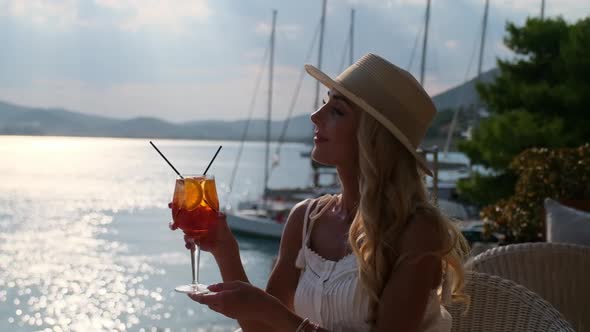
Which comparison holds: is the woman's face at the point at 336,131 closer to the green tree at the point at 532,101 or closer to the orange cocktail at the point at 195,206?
the orange cocktail at the point at 195,206

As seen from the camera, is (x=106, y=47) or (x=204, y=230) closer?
(x=204, y=230)

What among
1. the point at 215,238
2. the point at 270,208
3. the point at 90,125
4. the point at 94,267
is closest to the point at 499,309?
the point at 215,238

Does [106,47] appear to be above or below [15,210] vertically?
above

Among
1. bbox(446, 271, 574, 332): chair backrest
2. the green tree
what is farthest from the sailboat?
bbox(446, 271, 574, 332): chair backrest

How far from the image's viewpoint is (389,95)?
1657 millimetres

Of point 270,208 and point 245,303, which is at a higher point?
point 245,303

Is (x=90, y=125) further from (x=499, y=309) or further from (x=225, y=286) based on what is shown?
(x=225, y=286)

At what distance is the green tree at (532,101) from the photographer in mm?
13195

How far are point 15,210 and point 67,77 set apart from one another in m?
57.0

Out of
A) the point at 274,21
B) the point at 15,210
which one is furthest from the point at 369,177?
the point at 15,210

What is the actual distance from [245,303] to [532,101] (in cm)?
1342

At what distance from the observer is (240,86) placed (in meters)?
59.3

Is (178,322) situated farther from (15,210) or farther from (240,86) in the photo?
(240,86)

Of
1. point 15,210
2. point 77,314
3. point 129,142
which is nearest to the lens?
point 77,314
